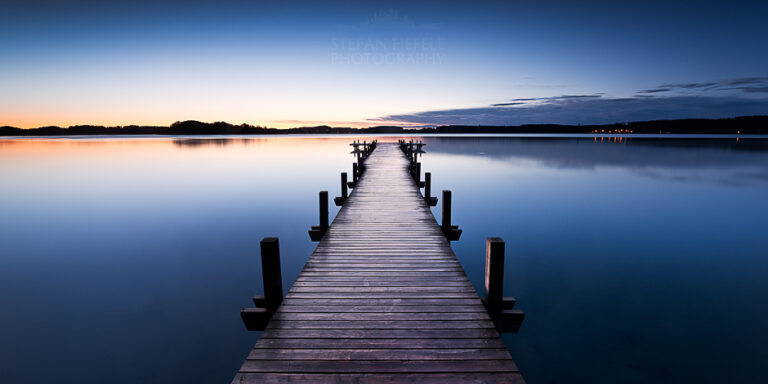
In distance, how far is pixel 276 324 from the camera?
412cm

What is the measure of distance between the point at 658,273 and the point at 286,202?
57.9 feet

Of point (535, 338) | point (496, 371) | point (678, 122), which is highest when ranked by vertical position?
point (678, 122)

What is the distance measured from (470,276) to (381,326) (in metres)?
7.37

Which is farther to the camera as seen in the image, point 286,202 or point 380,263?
point 286,202

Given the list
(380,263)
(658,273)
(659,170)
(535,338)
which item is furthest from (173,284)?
(659,170)

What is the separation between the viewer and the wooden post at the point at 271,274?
14.7 ft

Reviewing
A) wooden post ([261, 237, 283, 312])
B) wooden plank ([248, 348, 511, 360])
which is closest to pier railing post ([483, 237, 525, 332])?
wooden plank ([248, 348, 511, 360])

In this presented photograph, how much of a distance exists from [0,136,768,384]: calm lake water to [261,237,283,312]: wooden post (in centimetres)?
350

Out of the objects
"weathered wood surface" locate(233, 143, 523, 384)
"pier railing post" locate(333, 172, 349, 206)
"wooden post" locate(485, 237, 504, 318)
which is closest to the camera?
"weathered wood surface" locate(233, 143, 523, 384)

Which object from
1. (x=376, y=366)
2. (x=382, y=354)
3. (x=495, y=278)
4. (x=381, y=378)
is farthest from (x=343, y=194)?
(x=381, y=378)

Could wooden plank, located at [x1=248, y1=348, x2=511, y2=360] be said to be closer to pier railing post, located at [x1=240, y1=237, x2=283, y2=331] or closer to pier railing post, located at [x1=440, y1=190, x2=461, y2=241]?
pier railing post, located at [x1=240, y1=237, x2=283, y2=331]

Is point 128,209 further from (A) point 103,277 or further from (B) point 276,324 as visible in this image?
(B) point 276,324

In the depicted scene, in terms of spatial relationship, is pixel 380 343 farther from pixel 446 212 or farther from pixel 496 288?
pixel 446 212

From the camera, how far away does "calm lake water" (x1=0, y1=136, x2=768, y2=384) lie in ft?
22.2
